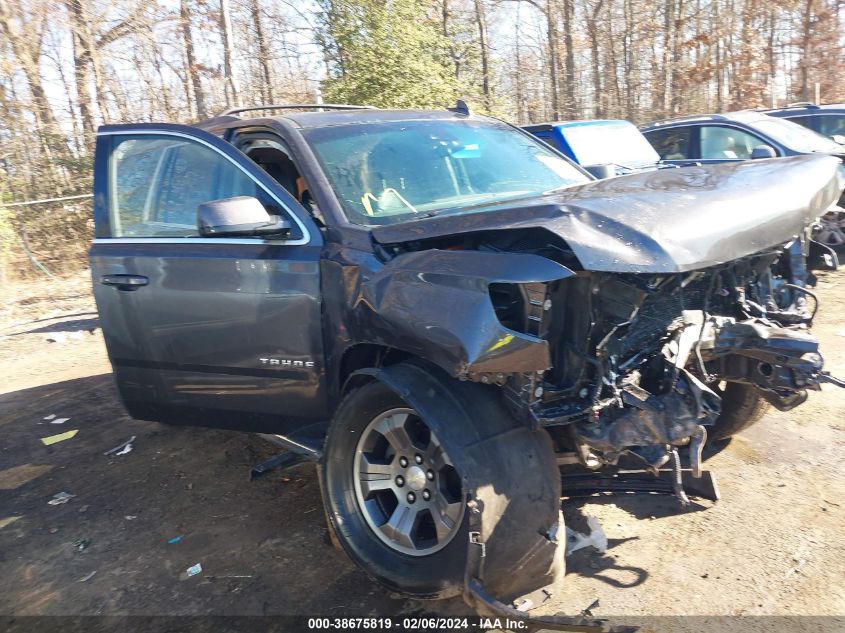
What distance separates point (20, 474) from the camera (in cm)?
456

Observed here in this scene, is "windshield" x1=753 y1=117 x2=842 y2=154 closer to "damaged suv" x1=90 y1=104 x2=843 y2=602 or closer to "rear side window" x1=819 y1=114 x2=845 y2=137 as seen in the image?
"rear side window" x1=819 y1=114 x2=845 y2=137

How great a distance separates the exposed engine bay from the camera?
2.47 m

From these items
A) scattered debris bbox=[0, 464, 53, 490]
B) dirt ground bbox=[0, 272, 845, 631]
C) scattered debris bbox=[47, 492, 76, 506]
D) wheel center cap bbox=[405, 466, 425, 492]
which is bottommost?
dirt ground bbox=[0, 272, 845, 631]

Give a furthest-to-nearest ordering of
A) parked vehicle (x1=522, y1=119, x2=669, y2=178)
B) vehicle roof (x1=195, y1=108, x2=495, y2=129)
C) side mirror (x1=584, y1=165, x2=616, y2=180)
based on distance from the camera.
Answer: parked vehicle (x1=522, y1=119, x2=669, y2=178)
side mirror (x1=584, y1=165, x2=616, y2=180)
vehicle roof (x1=195, y1=108, x2=495, y2=129)

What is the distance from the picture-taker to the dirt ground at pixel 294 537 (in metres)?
2.82

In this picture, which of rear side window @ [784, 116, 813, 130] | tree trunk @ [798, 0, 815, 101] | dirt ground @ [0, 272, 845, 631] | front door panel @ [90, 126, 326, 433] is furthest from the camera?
tree trunk @ [798, 0, 815, 101]

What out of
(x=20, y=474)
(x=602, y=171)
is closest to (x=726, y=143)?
(x=602, y=171)

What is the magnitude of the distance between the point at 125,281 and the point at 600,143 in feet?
21.4

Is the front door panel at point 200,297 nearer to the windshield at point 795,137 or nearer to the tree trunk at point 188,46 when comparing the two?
the windshield at point 795,137

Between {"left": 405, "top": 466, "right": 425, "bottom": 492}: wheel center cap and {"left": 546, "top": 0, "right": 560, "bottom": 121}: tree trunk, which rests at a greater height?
{"left": 546, "top": 0, "right": 560, "bottom": 121}: tree trunk

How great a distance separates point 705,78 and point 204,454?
22.2 m

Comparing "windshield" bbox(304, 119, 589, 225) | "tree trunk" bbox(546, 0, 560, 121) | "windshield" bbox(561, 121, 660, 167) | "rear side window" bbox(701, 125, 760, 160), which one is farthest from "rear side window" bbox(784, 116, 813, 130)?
"tree trunk" bbox(546, 0, 560, 121)

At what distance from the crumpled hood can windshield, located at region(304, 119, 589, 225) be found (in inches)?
12.2

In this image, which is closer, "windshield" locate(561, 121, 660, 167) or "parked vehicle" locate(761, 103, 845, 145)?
"windshield" locate(561, 121, 660, 167)
